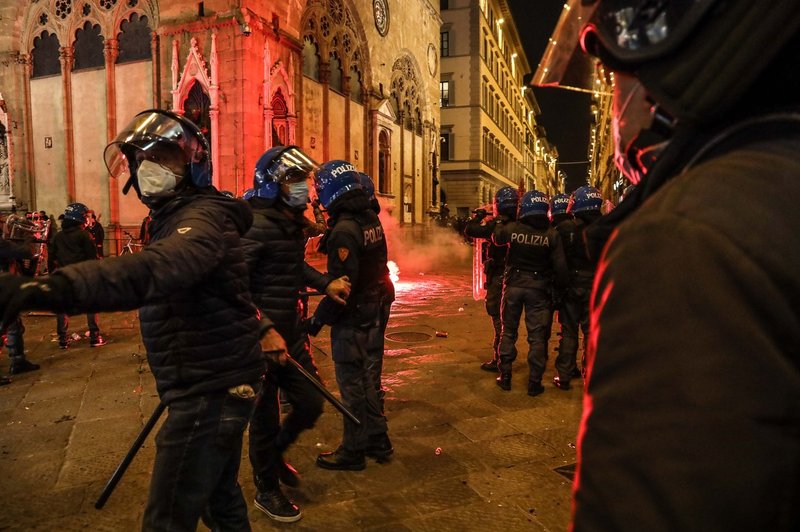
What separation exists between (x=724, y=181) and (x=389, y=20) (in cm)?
2613

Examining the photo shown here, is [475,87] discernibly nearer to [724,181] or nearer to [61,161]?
[61,161]

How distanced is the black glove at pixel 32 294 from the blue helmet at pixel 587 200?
5.77 meters

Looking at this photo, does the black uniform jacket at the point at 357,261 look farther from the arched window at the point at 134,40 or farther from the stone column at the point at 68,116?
the stone column at the point at 68,116

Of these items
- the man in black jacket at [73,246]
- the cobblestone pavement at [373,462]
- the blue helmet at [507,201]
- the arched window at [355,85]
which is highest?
the arched window at [355,85]

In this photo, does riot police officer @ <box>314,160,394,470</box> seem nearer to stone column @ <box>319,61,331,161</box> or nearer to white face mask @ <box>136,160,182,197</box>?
white face mask @ <box>136,160,182,197</box>

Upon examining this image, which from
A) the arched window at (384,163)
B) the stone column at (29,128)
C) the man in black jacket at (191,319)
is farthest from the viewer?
the arched window at (384,163)

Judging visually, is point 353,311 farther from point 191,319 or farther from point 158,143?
point 158,143

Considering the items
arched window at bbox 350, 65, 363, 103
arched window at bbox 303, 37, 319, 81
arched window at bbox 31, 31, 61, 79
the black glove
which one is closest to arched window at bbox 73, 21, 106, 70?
arched window at bbox 31, 31, 61, 79

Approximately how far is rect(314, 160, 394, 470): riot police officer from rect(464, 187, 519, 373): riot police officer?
114 inches

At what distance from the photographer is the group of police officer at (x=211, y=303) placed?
197 centimetres

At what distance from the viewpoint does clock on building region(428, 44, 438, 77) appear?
30.3m

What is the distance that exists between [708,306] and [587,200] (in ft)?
19.9

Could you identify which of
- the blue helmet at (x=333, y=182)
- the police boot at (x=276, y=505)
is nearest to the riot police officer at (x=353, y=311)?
the blue helmet at (x=333, y=182)

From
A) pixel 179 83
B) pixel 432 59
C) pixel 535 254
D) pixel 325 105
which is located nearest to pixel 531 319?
pixel 535 254
